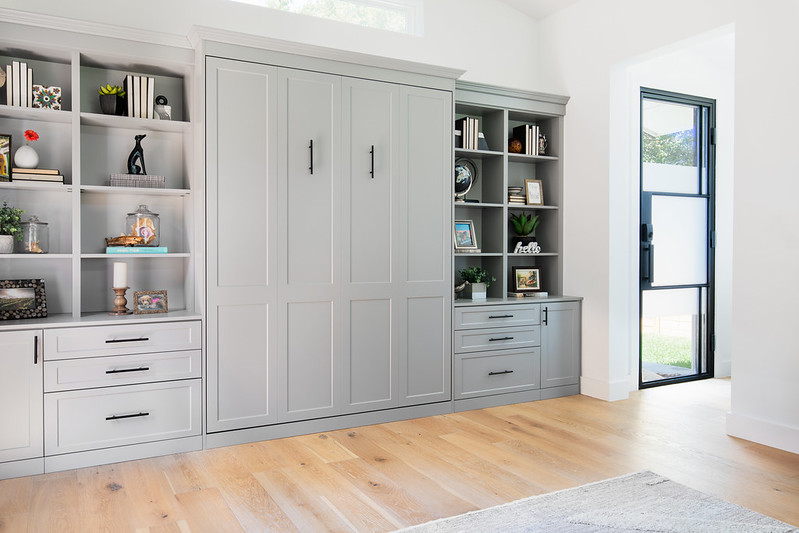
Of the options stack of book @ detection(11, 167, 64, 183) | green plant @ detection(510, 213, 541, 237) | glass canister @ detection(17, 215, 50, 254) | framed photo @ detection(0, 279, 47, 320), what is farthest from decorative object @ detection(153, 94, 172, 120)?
green plant @ detection(510, 213, 541, 237)

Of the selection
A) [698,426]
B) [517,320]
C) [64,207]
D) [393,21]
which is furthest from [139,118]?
[698,426]

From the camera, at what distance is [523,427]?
12.4 feet

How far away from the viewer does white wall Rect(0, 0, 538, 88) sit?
11.8 ft

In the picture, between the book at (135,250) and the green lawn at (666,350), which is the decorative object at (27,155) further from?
the green lawn at (666,350)

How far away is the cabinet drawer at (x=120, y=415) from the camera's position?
3002 millimetres

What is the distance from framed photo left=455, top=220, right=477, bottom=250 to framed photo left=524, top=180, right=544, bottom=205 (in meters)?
0.55

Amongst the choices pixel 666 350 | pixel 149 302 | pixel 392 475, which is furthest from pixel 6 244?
pixel 666 350

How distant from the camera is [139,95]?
11.4ft

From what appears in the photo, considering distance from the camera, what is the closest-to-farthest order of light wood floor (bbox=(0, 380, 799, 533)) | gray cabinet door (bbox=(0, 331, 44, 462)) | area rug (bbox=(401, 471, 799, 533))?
1. area rug (bbox=(401, 471, 799, 533))
2. light wood floor (bbox=(0, 380, 799, 533))
3. gray cabinet door (bbox=(0, 331, 44, 462))

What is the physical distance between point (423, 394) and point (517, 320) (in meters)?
0.92

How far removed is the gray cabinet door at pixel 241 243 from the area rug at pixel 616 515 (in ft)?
4.82

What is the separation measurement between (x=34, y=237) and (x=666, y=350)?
15.3 feet

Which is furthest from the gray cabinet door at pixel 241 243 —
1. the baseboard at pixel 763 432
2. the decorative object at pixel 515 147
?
the baseboard at pixel 763 432

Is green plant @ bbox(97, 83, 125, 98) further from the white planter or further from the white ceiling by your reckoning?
the white ceiling
